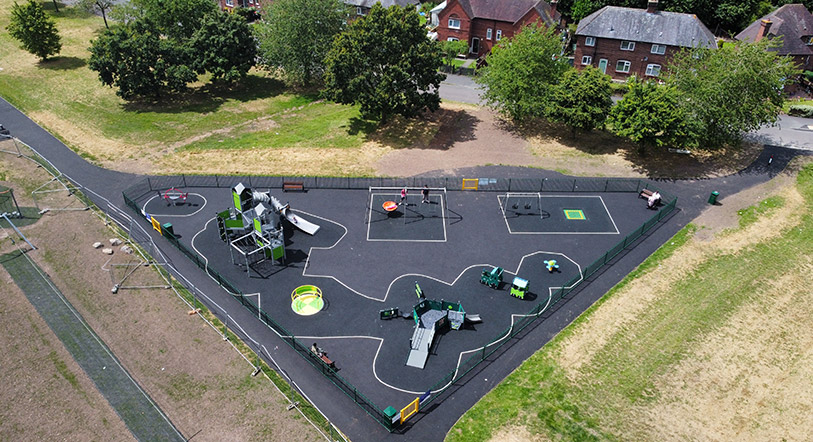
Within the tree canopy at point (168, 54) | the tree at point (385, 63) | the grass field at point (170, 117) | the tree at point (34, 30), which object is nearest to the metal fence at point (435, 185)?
the grass field at point (170, 117)

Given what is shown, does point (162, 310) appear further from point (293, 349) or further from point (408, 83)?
point (408, 83)

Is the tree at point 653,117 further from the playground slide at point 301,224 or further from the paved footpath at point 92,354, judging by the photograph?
the paved footpath at point 92,354

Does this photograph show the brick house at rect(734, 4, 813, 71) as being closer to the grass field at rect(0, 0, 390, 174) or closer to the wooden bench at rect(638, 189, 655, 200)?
the wooden bench at rect(638, 189, 655, 200)

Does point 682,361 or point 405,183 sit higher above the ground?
point 405,183

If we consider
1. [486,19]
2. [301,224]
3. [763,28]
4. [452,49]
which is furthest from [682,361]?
[486,19]

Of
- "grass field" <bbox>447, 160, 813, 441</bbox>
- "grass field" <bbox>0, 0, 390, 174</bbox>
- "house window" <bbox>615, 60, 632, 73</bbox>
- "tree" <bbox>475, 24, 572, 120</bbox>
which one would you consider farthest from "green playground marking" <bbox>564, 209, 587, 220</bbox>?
"house window" <bbox>615, 60, 632, 73</bbox>

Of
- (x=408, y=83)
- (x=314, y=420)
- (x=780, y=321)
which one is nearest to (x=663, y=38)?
(x=408, y=83)

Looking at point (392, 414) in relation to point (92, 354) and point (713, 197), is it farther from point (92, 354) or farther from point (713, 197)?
point (713, 197)
